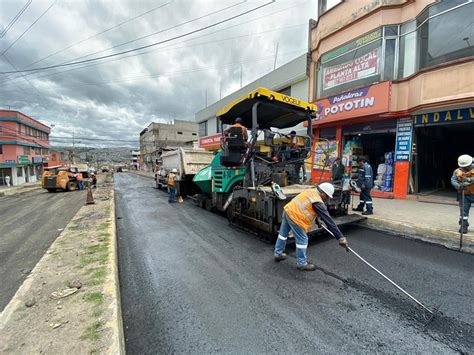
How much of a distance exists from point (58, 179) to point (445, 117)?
2136 centimetres

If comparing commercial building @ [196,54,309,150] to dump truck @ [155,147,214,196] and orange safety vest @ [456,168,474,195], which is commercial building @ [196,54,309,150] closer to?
dump truck @ [155,147,214,196]

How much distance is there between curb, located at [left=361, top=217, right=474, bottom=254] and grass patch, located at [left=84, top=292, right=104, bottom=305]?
580 cm

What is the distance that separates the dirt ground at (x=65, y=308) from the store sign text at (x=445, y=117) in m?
10.2

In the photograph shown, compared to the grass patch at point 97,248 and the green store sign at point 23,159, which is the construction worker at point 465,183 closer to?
the grass patch at point 97,248

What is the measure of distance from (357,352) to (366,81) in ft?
33.0

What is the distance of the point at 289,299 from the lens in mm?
2750

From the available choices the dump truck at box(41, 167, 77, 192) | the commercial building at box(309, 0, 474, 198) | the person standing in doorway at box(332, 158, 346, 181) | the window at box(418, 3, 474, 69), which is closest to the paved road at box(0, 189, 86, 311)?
the commercial building at box(309, 0, 474, 198)

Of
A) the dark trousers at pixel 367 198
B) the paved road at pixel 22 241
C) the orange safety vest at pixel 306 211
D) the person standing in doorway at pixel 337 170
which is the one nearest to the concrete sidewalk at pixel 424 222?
Result: the dark trousers at pixel 367 198

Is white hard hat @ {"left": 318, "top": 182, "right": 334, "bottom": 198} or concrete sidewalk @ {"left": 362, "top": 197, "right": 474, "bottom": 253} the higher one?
→ white hard hat @ {"left": 318, "top": 182, "right": 334, "bottom": 198}

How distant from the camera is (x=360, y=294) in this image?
2852 millimetres

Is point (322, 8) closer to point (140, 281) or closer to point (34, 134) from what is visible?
point (140, 281)

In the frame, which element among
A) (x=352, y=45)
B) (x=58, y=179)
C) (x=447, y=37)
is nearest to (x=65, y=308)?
(x=447, y=37)

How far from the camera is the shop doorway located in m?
8.77

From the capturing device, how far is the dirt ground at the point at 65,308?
1.80 m
